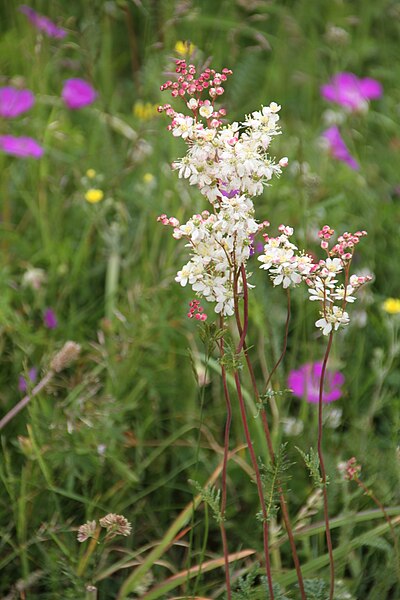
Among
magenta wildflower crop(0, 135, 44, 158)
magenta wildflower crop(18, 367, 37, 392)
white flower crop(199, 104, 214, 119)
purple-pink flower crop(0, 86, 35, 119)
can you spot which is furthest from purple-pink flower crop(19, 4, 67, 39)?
white flower crop(199, 104, 214, 119)

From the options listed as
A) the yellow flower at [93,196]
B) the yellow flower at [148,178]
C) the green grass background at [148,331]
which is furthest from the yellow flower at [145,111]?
the yellow flower at [93,196]

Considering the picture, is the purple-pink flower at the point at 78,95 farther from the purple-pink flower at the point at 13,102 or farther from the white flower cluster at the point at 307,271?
the white flower cluster at the point at 307,271

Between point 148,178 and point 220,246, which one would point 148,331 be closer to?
point 148,178

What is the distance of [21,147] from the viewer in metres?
1.65

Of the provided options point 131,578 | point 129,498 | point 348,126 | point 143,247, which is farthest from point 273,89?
point 131,578

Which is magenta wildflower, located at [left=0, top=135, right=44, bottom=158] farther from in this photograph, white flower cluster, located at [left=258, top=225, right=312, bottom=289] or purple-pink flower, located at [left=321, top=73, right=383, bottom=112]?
white flower cluster, located at [left=258, top=225, right=312, bottom=289]

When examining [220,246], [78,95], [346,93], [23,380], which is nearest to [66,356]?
[23,380]

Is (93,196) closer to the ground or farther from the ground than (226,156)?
closer to the ground

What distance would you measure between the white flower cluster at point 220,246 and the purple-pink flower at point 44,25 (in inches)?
42.2

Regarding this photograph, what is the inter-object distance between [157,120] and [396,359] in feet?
2.38

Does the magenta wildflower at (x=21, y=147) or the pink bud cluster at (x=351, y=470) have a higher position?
the pink bud cluster at (x=351, y=470)

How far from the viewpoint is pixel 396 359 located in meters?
1.42

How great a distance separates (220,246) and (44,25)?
1123 mm

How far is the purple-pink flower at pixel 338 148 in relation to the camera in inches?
72.2
